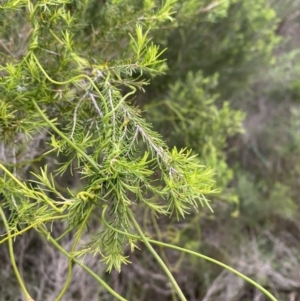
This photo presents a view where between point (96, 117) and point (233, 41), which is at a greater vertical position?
point (96, 117)

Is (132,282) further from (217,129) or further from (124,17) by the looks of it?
(124,17)

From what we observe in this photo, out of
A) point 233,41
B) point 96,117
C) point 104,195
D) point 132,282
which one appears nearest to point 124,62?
point 96,117

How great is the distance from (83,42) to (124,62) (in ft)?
0.96

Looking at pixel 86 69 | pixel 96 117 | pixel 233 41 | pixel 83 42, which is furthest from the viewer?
pixel 233 41

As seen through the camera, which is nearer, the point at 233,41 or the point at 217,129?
the point at 217,129

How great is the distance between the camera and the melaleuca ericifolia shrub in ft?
2.11

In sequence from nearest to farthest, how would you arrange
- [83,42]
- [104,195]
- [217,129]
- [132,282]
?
[104,195] < [83,42] < [217,129] < [132,282]

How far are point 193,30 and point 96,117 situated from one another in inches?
34.7

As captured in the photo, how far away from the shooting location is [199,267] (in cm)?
194

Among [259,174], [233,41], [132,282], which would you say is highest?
[233,41]

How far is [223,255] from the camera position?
2.00 metres

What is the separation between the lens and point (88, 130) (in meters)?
0.75

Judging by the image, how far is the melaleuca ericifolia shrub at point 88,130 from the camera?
2.11 ft

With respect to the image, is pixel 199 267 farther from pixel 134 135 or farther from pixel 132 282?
pixel 134 135
